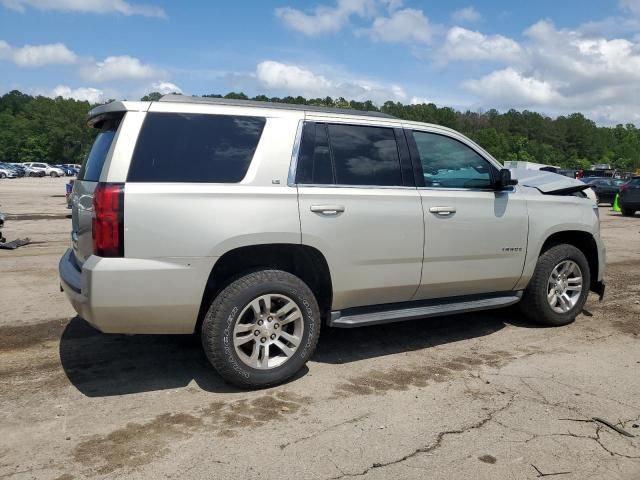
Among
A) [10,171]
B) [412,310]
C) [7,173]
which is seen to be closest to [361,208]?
[412,310]

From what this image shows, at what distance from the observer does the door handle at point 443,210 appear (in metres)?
4.63

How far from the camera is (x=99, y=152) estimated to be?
4.16 m

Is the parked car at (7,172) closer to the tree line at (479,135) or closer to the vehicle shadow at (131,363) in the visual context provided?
the tree line at (479,135)

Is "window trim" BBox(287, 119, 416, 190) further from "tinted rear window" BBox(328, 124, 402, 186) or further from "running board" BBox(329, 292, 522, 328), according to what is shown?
"running board" BBox(329, 292, 522, 328)

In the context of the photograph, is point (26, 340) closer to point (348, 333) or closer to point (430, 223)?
point (348, 333)

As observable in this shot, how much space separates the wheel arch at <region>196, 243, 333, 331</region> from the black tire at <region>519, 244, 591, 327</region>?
7.43ft

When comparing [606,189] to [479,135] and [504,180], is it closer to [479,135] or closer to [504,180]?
[504,180]

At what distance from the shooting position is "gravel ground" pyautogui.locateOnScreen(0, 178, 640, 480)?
3086mm

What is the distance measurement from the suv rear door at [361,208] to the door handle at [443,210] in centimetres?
16

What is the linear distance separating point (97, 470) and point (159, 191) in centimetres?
166

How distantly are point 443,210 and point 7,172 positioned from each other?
66523mm

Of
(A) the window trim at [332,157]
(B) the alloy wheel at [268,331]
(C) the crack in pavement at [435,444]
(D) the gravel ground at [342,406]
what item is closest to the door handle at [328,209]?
(A) the window trim at [332,157]

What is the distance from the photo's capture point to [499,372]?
4.48 metres

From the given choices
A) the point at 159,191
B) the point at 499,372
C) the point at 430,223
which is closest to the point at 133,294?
the point at 159,191
